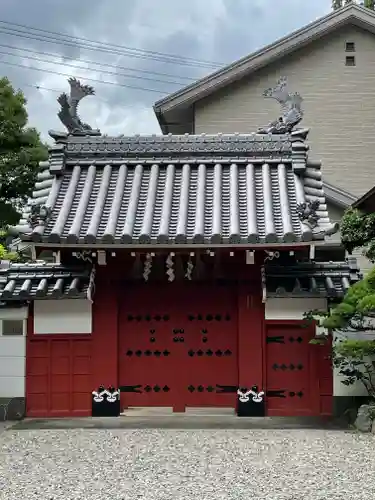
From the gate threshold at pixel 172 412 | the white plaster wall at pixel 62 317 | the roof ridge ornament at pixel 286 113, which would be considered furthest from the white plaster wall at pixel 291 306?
the roof ridge ornament at pixel 286 113

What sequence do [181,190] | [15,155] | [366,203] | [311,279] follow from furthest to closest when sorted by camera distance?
1. [15,155]
2. [366,203]
3. [181,190]
4. [311,279]

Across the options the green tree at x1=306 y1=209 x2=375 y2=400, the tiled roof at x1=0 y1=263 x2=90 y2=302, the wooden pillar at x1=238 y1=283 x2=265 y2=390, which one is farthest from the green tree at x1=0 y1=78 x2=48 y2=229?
the green tree at x1=306 y1=209 x2=375 y2=400

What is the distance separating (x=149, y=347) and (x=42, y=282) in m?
2.13

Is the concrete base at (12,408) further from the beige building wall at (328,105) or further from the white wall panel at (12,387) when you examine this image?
the beige building wall at (328,105)

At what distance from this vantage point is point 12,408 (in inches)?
450

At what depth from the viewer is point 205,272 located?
11.5 metres

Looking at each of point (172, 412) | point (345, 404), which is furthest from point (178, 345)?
point (345, 404)

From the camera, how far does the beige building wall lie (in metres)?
18.7

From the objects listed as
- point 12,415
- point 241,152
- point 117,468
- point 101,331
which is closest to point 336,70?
point 241,152

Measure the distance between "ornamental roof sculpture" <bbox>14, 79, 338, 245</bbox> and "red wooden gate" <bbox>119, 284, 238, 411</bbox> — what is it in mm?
1409

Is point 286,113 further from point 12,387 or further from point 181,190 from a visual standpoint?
point 12,387

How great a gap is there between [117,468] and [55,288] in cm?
420

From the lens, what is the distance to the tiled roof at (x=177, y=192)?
10555mm

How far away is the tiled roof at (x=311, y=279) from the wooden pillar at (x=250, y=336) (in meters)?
0.38
